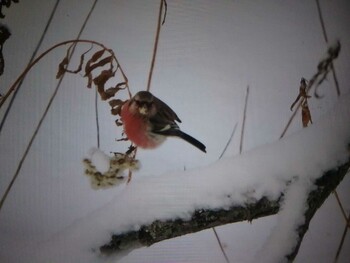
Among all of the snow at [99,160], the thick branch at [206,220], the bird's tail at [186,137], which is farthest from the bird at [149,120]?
the thick branch at [206,220]

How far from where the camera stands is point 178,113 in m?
1.12

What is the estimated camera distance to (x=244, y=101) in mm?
1135

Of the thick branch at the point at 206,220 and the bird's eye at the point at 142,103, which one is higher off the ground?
the bird's eye at the point at 142,103

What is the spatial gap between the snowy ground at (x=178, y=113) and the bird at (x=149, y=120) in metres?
0.02

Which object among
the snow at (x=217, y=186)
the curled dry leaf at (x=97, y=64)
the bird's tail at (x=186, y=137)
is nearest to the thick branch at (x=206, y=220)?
the snow at (x=217, y=186)

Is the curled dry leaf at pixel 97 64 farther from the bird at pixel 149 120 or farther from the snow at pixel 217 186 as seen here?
the snow at pixel 217 186

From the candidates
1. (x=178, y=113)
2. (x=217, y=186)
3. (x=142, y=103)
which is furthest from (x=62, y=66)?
(x=217, y=186)

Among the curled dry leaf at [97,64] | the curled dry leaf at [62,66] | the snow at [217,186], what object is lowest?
the snow at [217,186]

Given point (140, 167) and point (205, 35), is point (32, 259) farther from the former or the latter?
point (205, 35)

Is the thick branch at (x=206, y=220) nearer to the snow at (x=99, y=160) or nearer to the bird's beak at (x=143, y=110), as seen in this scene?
the snow at (x=99, y=160)

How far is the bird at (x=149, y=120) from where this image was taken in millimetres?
1111

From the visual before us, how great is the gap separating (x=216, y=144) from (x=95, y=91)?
42 cm

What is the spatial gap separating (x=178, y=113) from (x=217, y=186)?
0.85ft

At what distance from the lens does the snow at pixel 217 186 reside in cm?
109
